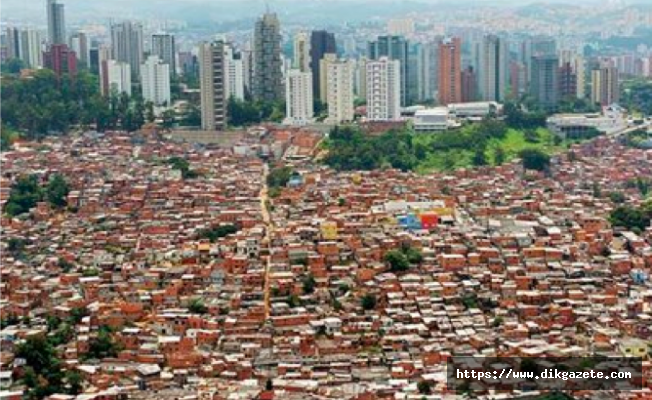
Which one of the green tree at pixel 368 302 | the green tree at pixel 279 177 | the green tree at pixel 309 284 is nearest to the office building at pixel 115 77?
the green tree at pixel 279 177

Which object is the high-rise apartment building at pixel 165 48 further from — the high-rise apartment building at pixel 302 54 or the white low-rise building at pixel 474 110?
the white low-rise building at pixel 474 110

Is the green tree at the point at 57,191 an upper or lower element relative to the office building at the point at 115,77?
lower

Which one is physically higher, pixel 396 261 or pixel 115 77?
pixel 115 77

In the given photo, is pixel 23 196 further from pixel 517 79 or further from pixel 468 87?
pixel 517 79

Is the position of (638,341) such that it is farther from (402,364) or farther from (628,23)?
(628,23)

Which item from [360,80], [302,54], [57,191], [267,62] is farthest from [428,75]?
[57,191]

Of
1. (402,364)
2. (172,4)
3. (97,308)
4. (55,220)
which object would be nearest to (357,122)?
(55,220)

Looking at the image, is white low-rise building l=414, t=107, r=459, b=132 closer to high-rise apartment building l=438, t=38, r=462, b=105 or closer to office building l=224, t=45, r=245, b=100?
office building l=224, t=45, r=245, b=100
